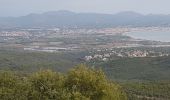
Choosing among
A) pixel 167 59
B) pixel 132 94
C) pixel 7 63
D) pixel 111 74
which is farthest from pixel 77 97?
pixel 7 63

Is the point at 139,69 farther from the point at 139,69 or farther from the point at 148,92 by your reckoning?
the point at 148,92

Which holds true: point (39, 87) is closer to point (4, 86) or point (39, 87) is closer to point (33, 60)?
point (4, 86)

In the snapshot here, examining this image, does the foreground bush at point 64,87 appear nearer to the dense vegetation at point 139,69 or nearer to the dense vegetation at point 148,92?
the dense vegetation at point 148,92

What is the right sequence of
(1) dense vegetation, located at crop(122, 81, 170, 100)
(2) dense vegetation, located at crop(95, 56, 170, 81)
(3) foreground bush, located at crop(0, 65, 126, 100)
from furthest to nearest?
(2) dense vegetation, located at crop(95, 56, 170, 81), (1) dense vegetation, located at crop(122, 81, 170, 100), (3) foreground bush, located at crop(0, 65, 126, 100)

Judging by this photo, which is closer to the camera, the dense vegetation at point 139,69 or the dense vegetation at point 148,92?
the dense vegetation at point 148,92

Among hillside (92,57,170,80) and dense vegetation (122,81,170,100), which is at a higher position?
dense vegetation (122,81,170,100)

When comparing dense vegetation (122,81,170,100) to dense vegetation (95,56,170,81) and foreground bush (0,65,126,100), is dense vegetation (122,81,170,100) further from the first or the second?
dense vegetation (95,56,170,81)

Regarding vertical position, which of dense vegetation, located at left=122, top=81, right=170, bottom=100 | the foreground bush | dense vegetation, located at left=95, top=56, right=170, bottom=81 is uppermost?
the foreground bush

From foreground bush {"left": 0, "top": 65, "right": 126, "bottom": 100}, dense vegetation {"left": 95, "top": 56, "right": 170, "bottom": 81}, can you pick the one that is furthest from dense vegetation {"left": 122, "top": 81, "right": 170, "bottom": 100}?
dense vegetation {"left": 95, "top": 56, "right": 170, "bottom": 81}

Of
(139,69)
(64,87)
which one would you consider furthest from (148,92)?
(139,69)

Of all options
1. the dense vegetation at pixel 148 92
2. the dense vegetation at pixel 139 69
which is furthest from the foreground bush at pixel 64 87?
the dense vegetation at pixel 139 69

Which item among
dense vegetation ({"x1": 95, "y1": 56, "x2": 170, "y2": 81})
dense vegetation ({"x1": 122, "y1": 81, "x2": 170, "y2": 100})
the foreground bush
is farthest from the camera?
dense vegetation ({"x1": 95, "y1": 56, "x2": 170, "y2": 81})
